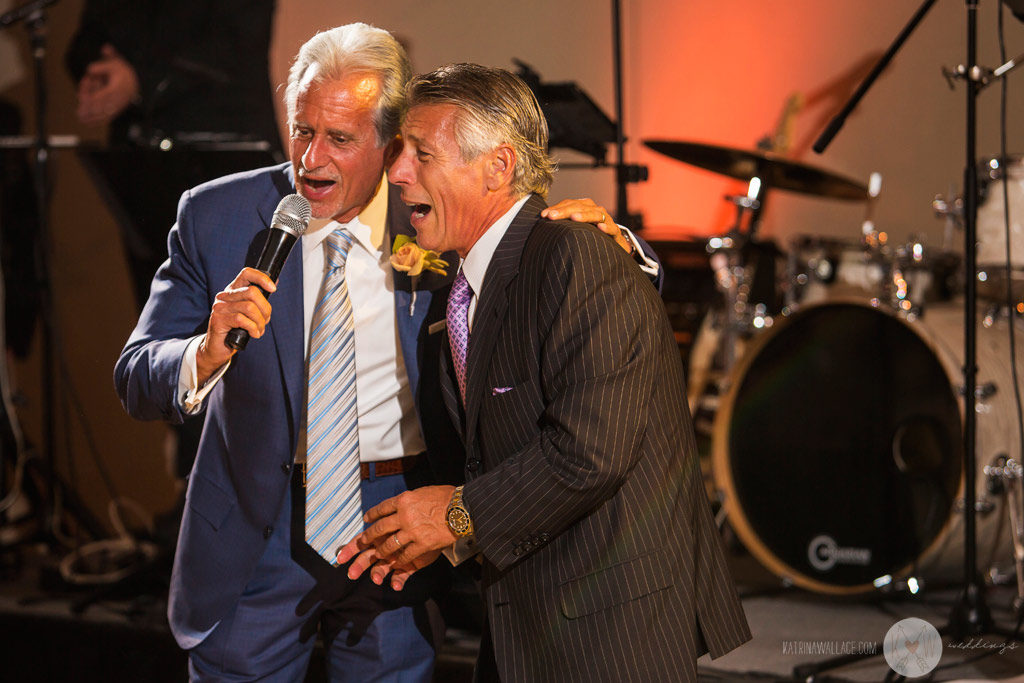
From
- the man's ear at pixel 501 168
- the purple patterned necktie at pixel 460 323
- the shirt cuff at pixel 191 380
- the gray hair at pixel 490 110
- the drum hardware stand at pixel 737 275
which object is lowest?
the drum hardware stand at pixel 737 275

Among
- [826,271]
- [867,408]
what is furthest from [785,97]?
[867,408]

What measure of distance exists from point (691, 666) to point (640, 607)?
0.16 metres

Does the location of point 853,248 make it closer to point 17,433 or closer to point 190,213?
point 190,213

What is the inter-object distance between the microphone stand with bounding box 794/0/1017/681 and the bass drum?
0.38 m

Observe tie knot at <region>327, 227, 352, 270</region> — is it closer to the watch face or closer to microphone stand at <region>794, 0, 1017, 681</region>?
the watch face

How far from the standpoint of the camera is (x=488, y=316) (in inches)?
65.7

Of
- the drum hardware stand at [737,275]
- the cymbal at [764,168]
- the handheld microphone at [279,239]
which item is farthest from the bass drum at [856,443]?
A: the handheld microphone at [279,239]

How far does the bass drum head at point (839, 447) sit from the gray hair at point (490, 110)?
214cm

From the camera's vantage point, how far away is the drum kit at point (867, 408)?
3219mm

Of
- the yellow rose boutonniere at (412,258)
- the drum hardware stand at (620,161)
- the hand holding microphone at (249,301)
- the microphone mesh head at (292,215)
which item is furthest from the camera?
the drum hardware stand at (620,161)

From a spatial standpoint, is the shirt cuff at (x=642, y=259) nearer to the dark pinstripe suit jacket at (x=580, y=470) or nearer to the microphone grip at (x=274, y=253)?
the dark pinstripe suit jacket at (x=580, y=470)

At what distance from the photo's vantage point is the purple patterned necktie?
175cm

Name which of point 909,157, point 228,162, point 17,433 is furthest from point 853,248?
point 17,433

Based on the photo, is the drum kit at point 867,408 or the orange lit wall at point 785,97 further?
the orange lit wall at point 785,97
